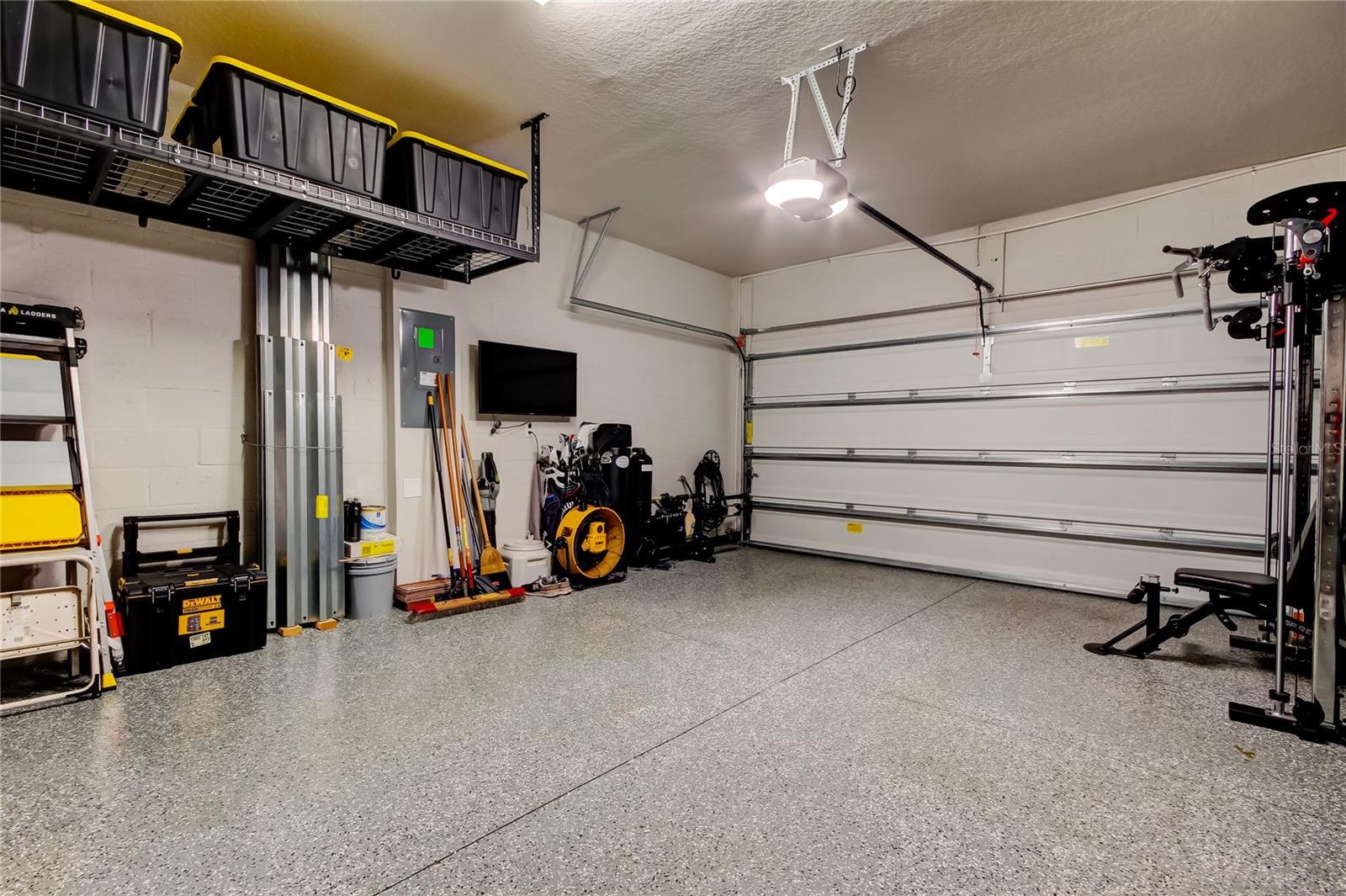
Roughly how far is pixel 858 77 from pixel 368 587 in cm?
418

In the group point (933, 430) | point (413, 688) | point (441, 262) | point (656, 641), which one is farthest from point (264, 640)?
point (933, 430)

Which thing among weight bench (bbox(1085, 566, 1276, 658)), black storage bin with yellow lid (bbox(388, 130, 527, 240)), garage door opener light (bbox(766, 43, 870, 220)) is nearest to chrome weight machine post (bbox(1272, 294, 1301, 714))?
weight bench (bbox(1085, 566, 1276, 658))

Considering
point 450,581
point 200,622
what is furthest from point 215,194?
point 450,581

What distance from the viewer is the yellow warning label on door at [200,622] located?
293 cm

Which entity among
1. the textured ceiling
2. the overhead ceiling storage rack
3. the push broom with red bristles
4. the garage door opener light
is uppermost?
the textured ceiling

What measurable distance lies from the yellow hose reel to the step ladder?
259 centimetres

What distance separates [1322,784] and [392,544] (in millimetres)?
4523

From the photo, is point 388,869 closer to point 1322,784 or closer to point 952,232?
point 1322,784

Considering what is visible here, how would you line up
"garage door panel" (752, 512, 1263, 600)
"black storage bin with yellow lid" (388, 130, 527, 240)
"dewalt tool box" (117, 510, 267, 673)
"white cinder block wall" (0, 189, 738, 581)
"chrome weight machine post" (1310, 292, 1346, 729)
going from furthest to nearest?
1. "garage door panel" (752, 512, 1263, 600)
2. "black storage bin with yellow lid" (388, 130, 527, 240)
3. "white cinder block wall" (0, 189, 738, 581)
4. "dewalt tool box" (117, 510, 267, 673)
5. "chrome weight machine post" (1310, 292, 1346, 729)

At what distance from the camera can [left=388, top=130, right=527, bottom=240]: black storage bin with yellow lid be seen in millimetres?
3307

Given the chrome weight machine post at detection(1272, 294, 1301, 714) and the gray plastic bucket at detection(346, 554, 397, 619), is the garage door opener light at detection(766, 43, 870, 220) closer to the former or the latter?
the chrome weight machine post at detection(1272, 294, 1301, 714)

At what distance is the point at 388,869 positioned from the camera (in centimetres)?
155

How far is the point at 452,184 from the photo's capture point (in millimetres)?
3465

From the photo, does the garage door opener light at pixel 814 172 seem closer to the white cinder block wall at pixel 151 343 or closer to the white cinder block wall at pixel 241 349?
the white cinder block wall at pixel 241 349
